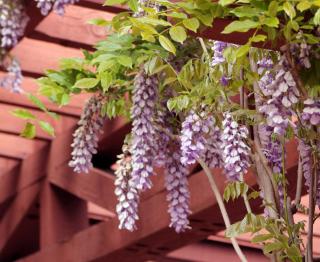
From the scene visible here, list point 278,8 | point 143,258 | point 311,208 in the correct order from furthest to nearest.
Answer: point 143,258, point 311,208, point 278,8

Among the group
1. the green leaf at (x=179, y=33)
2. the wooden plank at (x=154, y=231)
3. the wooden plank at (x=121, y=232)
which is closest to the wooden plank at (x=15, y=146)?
the wooden plank at (x=121, y=232)

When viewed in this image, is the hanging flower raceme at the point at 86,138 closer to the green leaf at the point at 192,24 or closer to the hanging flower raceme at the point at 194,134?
the hanging flower raceme at the point at 194,134

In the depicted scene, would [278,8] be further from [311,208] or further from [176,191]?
[176,191]

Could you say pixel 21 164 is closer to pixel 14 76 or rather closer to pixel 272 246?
pixel 14 76

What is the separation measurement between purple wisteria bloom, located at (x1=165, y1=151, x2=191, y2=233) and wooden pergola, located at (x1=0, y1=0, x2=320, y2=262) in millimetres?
687

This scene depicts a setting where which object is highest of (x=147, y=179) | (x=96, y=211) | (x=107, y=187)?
(x=96, y=211)

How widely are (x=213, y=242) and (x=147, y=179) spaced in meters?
3.52

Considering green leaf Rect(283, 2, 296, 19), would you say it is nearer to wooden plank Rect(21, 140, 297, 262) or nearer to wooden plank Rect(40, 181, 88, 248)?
wooden plank Rect(21, 140, 297, 262)

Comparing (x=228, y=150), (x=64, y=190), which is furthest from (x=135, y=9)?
(x=64, y=190)

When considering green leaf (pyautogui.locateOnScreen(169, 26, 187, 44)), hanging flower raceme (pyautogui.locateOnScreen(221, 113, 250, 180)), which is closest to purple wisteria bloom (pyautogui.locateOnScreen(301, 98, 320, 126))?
green leaf (pyautogui.locateOnScreen(169, 26, 187, 44))

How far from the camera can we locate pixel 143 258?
4809 millimetres

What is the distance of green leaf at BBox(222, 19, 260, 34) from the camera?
175cm

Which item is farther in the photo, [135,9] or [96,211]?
[96,211]

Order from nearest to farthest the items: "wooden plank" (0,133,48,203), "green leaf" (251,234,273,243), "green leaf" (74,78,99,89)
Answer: "green leaf" (251,234,273,243) → "green leaf" (74,78,99,89) → "wooden plank" (0,133,48,203)
